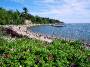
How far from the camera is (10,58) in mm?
13672

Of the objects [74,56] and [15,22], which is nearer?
[74,56]

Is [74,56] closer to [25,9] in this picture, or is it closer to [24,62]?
[24,62]

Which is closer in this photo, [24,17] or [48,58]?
[48,58]

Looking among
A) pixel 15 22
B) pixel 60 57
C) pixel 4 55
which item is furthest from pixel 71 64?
pixel 15 22

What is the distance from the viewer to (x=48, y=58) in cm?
1443

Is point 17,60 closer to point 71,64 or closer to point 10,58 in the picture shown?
point 10,58

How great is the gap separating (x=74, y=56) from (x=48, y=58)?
6.20 feet

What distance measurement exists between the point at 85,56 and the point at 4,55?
4556mm

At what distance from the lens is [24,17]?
19550cm

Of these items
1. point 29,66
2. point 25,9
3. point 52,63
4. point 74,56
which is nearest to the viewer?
point 29,66

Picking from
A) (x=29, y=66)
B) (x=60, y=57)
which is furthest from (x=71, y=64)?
(x=29, y=66)

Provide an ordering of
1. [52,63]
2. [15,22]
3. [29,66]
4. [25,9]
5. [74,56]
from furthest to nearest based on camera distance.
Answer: [25,9]
[15,22]
[74,56]
[52,63]
[29,66]

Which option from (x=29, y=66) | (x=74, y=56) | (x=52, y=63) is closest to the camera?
(x=29, y=66)

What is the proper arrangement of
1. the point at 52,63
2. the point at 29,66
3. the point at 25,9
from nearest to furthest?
the point at 29,66 < the point at 52,63 < the point at 25,9
